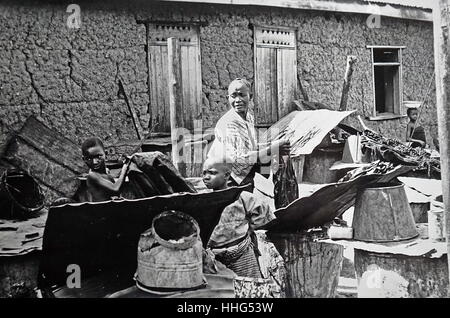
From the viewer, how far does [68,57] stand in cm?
461

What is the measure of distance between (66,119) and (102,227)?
80.4 inches

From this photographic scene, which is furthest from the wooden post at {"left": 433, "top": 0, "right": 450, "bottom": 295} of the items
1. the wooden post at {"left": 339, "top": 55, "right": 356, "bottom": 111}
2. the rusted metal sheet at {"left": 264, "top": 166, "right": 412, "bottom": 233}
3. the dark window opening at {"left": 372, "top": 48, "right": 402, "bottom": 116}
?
the dark window opening at {"left": 372, "top": 48, "right": 402, "bottom": 116}

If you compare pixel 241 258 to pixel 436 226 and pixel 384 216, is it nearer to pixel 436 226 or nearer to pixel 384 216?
pixel 384 216

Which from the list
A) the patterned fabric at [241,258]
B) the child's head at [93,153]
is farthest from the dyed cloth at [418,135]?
the child's head at [93,153]

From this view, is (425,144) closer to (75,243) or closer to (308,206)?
(308,206)

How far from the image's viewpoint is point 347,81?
4.83m

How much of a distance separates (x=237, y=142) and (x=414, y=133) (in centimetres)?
240

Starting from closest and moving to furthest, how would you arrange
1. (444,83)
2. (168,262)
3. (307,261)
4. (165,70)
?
1. (168,262)
2. (444,83)
3. (307,261)
4. (165,70)

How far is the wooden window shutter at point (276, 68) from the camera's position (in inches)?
201

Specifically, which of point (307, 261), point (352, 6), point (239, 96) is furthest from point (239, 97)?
point (352, 6)

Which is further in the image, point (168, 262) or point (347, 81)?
point (347, 81)

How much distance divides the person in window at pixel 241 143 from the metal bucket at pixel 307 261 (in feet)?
1.67

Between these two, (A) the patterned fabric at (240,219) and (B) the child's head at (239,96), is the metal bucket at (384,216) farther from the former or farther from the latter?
(B) the child's head at (239,96)
